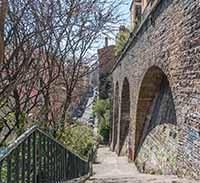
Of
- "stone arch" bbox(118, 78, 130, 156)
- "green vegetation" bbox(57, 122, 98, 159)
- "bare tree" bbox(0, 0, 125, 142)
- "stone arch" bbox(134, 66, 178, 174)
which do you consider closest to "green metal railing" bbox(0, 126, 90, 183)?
"bare tree" bbox(0, 0, 125, 142)

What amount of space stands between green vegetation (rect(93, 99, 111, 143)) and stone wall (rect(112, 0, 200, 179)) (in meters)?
14.6

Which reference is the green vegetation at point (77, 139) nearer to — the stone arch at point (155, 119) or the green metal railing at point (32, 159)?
the stone arch at point (155, 119)

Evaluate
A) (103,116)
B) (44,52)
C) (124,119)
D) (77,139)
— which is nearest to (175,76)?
(44,52)

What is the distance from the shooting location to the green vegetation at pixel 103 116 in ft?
84.5

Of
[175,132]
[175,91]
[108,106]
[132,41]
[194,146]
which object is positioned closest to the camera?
[194,146]

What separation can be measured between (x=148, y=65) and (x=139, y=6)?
9.36 meters

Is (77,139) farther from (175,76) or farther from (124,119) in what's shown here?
(124,119)

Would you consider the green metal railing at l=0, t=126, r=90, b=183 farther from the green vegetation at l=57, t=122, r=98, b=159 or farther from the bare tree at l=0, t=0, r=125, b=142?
the green vegetation at l=57, t=122, r=98, b=159

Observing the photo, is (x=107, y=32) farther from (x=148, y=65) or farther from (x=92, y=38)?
(x=148, y=65)

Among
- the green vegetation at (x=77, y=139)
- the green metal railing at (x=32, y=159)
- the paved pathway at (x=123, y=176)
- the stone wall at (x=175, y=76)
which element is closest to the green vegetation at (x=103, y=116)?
the paved pathway at (x=123, y=176)

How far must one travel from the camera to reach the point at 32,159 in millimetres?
3717

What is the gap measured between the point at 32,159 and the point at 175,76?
366 cm

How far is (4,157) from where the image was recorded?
2688 mm

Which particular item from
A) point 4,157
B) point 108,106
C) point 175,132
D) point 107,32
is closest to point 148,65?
point 107,32
